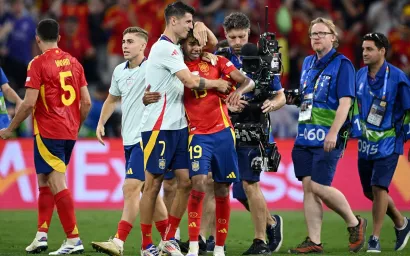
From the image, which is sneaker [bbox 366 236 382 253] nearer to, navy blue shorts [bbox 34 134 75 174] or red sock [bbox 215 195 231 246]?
red sock [bbox 215 195 231 246]

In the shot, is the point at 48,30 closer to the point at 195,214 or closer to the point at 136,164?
the point at 136,164

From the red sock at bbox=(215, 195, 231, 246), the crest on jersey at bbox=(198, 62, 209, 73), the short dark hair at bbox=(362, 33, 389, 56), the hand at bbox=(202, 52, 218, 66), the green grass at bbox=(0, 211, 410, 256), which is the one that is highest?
the short dark hair at bbox=(362, 33, 389, 56)

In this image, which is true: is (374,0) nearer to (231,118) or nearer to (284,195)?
(284,195)

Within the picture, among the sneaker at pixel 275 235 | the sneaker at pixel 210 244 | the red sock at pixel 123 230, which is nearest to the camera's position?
A: the red sock at pixel 123 230

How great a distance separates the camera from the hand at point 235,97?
9.98 metres

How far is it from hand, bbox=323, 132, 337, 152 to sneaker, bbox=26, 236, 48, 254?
3.47 metres

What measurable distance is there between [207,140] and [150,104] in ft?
2.40

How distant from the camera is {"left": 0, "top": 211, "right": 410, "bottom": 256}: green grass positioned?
11820mm

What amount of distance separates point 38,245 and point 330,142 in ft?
11.8

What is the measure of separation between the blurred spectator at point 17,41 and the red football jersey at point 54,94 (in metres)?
8.99

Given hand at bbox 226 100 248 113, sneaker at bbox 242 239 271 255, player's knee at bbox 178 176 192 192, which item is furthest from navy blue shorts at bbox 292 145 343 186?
player's knee at bbox 178 176 192 192

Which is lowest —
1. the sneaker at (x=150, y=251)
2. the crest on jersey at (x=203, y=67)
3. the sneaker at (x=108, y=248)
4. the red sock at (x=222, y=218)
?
the sneaker at (x=150, y=251)

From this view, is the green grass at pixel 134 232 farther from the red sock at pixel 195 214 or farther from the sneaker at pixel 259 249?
the red sock at pixel 195 214

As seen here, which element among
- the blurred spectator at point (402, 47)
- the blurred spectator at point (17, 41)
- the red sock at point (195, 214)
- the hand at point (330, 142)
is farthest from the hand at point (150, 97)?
the blurred spectator at point (17, 41)
